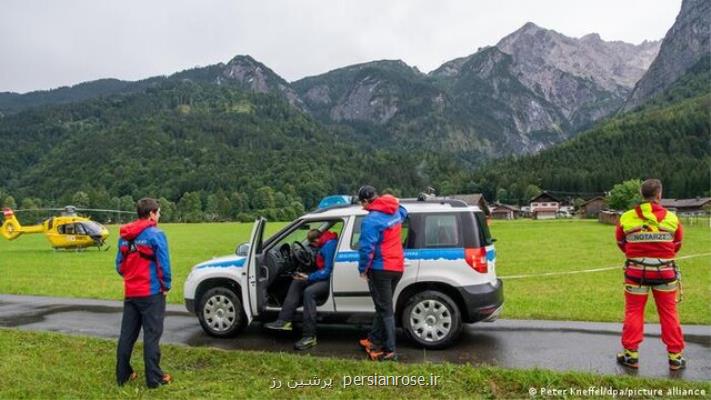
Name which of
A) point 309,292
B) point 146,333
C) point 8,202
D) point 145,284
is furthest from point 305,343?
point 8,202

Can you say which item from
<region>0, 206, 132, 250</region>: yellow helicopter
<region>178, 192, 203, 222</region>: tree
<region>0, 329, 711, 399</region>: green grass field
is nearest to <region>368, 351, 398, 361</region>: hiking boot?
<region>0, 329, 711, 399</region>: green grass field

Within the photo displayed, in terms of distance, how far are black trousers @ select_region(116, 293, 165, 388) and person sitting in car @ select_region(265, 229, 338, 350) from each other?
1875 mm

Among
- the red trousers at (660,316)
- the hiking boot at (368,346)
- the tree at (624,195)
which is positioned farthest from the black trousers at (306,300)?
the tree at (624,195)

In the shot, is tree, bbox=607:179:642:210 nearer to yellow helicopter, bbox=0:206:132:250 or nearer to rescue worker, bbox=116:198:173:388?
yellow helicopter, bbox=0:206:132:250

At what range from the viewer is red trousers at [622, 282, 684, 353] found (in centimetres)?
627

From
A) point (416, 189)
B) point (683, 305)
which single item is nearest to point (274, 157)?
point (416, 189)

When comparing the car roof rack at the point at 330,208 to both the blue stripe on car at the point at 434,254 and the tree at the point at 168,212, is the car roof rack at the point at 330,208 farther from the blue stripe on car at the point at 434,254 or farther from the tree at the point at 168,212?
the tree at the point at 168,212

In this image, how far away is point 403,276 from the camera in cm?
748

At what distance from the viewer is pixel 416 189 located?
639 feet

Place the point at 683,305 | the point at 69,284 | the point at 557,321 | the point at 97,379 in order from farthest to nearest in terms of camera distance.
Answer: the point at 69,284 < the point at 683,305 < the point at 557,321 < the point at 97,379

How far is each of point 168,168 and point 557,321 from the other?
530 feet

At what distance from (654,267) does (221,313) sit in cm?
603

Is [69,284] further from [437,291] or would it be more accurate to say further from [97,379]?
[437,291]

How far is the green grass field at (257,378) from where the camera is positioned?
5.68 m
